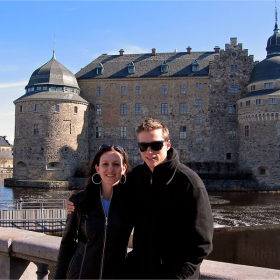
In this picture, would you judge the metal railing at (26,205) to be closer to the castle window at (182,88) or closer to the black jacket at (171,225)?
the black jacket at (171,225)

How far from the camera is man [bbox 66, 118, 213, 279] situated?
262 cm

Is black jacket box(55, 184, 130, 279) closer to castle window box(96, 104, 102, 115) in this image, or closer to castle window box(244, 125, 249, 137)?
A: castle window box(244, 125, 249, 137)

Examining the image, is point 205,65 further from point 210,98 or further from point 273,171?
point 273,171

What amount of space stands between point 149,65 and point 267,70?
11.9m

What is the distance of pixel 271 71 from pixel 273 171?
8.79m

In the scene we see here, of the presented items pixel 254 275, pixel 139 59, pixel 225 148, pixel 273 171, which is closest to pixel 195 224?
pixel 254 275

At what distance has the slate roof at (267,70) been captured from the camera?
1355 inches

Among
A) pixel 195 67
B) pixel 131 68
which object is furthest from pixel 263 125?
pixel 131 68

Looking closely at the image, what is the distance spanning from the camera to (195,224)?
263 cm

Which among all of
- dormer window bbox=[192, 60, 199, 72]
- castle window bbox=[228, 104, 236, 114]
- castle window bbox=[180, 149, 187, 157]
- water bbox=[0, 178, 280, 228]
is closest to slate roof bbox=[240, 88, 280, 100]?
castle window bbox=[228, 104, 236, 114]

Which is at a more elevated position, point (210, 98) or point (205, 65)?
point (205, 65)

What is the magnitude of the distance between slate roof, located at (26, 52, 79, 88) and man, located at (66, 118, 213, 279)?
116 feet

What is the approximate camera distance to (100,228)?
2852 mm

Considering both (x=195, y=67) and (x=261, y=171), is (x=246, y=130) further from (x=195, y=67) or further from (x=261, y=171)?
(x=195, y=67)
